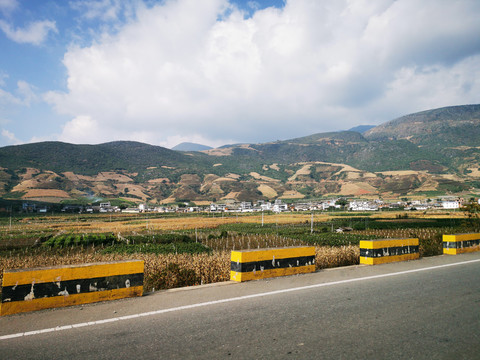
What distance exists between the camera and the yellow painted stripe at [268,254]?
8.36 meters

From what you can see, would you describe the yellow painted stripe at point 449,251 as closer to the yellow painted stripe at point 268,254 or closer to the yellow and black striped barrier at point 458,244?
the yellow and black striped barrier at point 458,244

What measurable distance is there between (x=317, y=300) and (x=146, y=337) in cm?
345

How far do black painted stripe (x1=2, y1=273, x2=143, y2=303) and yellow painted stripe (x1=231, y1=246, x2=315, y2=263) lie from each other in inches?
98.8

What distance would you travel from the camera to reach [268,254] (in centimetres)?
882

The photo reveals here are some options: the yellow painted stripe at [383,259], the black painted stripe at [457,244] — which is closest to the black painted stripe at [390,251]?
the yellow painted stripe at [383,259]

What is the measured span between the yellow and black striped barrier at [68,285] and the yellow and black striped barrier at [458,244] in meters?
13.6

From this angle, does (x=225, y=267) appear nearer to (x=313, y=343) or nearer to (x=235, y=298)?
(x=235, y=298)

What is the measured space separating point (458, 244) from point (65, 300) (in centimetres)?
1530

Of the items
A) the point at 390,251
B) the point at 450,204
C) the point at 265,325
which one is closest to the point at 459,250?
the point at 390,251

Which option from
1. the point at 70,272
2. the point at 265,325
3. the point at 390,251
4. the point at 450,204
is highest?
the point at 70,272

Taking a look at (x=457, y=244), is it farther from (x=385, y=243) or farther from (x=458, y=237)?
(x=385, y=243)

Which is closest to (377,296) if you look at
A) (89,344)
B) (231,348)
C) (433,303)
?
(433,303)

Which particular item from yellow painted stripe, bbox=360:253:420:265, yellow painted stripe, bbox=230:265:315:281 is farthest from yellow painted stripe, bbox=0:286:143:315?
yellow painted stripe, bbox=360:253:420:265

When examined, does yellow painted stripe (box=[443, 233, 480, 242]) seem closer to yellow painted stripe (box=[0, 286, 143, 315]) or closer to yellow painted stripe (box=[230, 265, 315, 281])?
yellow painted stripe (box=[230, 265, 315, 281])
